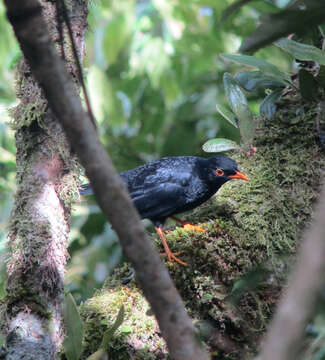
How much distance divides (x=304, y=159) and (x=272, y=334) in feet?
9.59

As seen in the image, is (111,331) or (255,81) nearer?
(111,331)

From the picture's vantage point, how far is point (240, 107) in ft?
12.7

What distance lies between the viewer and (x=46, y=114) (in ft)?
9.51

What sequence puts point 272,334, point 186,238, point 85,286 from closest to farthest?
point 272,334 → point 186,238 → point 85,286

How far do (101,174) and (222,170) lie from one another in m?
3.05

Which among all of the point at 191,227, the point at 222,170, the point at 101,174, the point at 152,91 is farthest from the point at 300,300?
the point at 152,91

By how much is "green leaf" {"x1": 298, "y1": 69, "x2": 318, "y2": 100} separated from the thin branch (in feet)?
8.97

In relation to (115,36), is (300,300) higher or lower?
higher

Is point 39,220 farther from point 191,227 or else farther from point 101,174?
point 101,174

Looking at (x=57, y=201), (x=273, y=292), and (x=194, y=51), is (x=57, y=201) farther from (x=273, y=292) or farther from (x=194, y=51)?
(x=194, y=51)

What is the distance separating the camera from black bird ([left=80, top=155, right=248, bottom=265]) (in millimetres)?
4328

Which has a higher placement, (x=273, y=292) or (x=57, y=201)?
(x=57, y=201)

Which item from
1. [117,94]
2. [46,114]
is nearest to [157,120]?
[117,94]

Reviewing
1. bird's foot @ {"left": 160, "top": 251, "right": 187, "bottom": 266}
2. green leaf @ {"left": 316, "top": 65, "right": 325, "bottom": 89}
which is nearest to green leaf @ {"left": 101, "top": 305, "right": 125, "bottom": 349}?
bird's foot @ {"left": 160, "top": 251, "right": 187, "bottom": 266}
